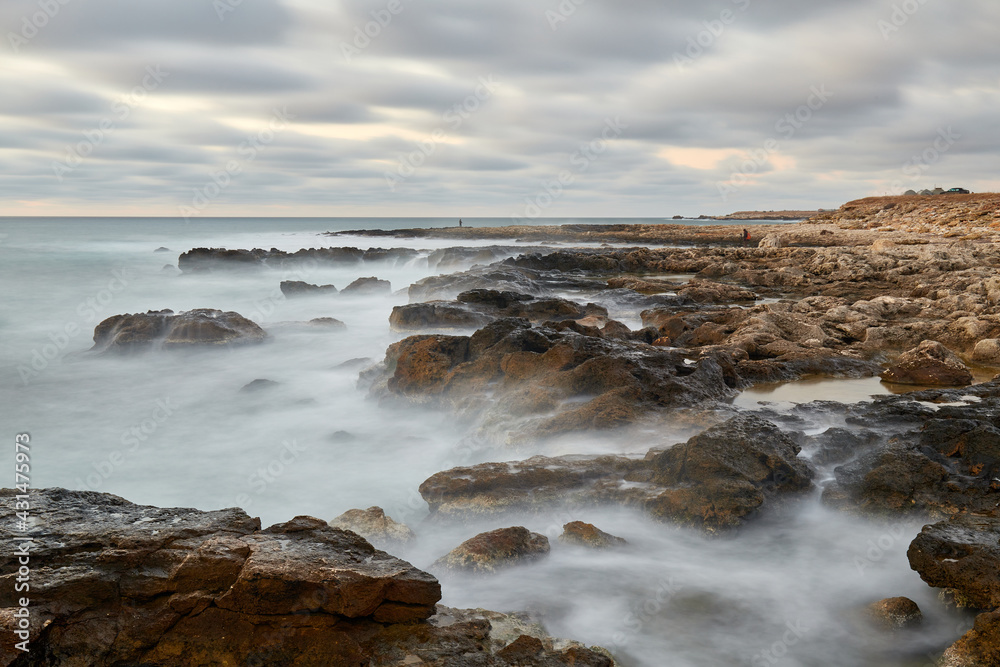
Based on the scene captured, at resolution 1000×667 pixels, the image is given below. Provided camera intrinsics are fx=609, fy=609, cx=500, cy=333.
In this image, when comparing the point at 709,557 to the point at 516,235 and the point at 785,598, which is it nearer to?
the point at 785,598

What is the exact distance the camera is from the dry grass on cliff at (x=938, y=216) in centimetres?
3356

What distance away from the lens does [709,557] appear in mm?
4863

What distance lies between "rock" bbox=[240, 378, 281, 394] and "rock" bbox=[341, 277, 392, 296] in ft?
37.3

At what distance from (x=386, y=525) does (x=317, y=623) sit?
7.51 ft

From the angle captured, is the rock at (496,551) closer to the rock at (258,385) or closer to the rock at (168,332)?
the rock at (258,385)

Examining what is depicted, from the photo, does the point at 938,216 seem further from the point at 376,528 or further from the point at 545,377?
the point at 376,528

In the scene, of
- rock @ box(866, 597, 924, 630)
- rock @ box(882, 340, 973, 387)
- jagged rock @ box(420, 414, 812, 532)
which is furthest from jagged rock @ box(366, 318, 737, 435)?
rock @ box(866, 597, 924, 630)

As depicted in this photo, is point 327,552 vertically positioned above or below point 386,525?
above

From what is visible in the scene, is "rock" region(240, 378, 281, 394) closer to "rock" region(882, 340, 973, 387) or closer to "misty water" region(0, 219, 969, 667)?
"misty water" region(0, 219, 969, 667)

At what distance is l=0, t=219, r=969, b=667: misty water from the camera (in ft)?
13.1

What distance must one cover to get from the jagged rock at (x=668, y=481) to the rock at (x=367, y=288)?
17430mm

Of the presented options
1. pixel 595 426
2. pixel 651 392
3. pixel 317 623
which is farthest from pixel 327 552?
pixel 651 392

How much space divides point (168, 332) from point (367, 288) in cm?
941

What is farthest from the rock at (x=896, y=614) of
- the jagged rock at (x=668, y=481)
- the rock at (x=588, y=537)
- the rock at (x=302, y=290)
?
the rock at (x=302, y=290)
